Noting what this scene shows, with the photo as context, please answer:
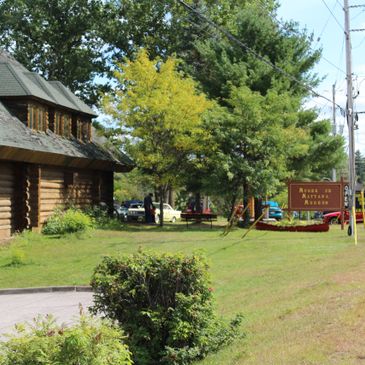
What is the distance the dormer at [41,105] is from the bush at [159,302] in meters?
17.9

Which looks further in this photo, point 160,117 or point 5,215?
point 160,117

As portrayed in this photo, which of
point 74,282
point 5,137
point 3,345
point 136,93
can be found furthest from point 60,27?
point 3,345

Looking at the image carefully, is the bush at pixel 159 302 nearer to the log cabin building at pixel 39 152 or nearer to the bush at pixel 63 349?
the bush at pixel 63 349

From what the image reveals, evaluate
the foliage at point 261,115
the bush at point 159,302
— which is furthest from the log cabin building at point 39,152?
the bush at point 159,302

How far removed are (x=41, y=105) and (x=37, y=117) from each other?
78 centimetres

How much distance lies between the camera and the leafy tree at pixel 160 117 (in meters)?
28.4

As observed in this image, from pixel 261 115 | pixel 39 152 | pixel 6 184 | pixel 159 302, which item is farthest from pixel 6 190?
pixel 159 302

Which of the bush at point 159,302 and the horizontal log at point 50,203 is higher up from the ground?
the horizontal log at point 50,203

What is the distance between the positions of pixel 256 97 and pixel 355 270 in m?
18.4

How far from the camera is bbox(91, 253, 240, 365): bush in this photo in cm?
729

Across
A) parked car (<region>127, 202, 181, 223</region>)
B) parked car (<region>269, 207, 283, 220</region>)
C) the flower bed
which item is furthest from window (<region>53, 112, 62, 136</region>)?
parked car (<region>269, 207, 283, 220</region>)

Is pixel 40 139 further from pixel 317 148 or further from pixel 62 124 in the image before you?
pixel 317 148

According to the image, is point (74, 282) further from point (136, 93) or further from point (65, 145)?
point (136, 93)

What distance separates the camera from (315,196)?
27.7 meters
